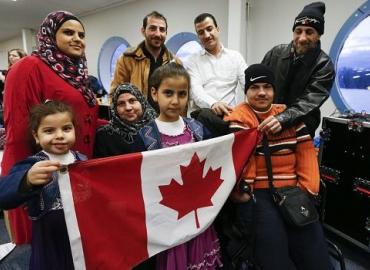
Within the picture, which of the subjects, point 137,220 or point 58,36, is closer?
point 137,220

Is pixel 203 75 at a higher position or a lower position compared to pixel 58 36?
lower

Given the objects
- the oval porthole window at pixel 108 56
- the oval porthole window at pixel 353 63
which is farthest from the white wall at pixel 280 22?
the oval porthole window at pixel 108 56

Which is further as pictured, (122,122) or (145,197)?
(122,122)

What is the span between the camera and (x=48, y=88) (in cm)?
140

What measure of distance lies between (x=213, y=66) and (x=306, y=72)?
68 centimetres

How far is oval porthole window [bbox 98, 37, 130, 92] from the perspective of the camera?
22.6 ft

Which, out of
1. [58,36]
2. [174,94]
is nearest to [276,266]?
[174,94]

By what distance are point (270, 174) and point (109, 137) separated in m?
0.88

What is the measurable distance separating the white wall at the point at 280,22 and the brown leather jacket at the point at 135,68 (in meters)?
2.21

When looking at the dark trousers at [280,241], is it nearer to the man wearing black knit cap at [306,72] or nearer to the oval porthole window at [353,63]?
the man wearing black knit cap at [306,72]

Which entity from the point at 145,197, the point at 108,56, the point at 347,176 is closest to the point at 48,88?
the point at 145,197

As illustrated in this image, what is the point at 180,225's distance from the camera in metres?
1.30

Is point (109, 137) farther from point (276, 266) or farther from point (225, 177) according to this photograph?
point (276, 266)

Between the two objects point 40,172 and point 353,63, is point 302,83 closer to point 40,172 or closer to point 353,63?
point 40,172
